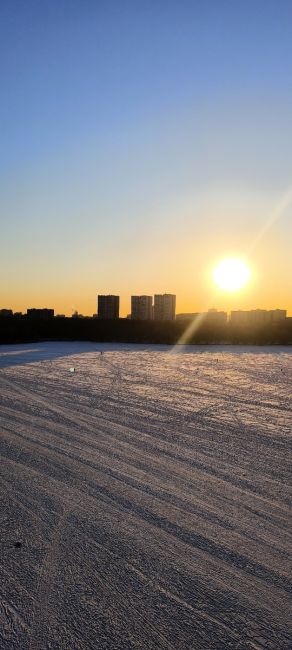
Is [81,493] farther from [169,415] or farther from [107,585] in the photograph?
[169,415]

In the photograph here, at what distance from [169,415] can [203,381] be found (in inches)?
156

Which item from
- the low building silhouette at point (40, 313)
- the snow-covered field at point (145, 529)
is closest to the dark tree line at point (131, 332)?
the low building silhouette at point (40, 313)

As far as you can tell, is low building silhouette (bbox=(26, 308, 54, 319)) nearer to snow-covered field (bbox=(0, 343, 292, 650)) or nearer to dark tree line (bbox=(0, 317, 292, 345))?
dark tree line (bbox=(0, 317, 292, 345))

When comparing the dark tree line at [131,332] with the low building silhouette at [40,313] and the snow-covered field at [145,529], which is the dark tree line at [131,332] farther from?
the snow-covered field at [145,529]

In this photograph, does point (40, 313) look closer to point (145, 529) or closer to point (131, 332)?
point (131, 332)

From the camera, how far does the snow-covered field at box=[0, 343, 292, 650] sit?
2.40 metres

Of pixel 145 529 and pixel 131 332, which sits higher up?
pixel 131 332

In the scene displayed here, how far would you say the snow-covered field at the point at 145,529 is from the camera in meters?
2.40

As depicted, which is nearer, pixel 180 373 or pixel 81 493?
pixel 81 493

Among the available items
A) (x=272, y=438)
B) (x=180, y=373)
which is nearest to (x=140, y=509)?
(x=272, y=438)

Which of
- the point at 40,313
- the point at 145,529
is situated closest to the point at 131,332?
the point at 40,313

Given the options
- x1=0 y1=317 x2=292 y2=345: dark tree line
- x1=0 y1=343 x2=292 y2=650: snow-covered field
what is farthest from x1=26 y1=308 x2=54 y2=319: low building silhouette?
x1=0 y1=343 x2=292 y2=650: snow-covered field

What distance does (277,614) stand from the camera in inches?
97.7

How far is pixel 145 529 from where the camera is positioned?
3.37 meters
